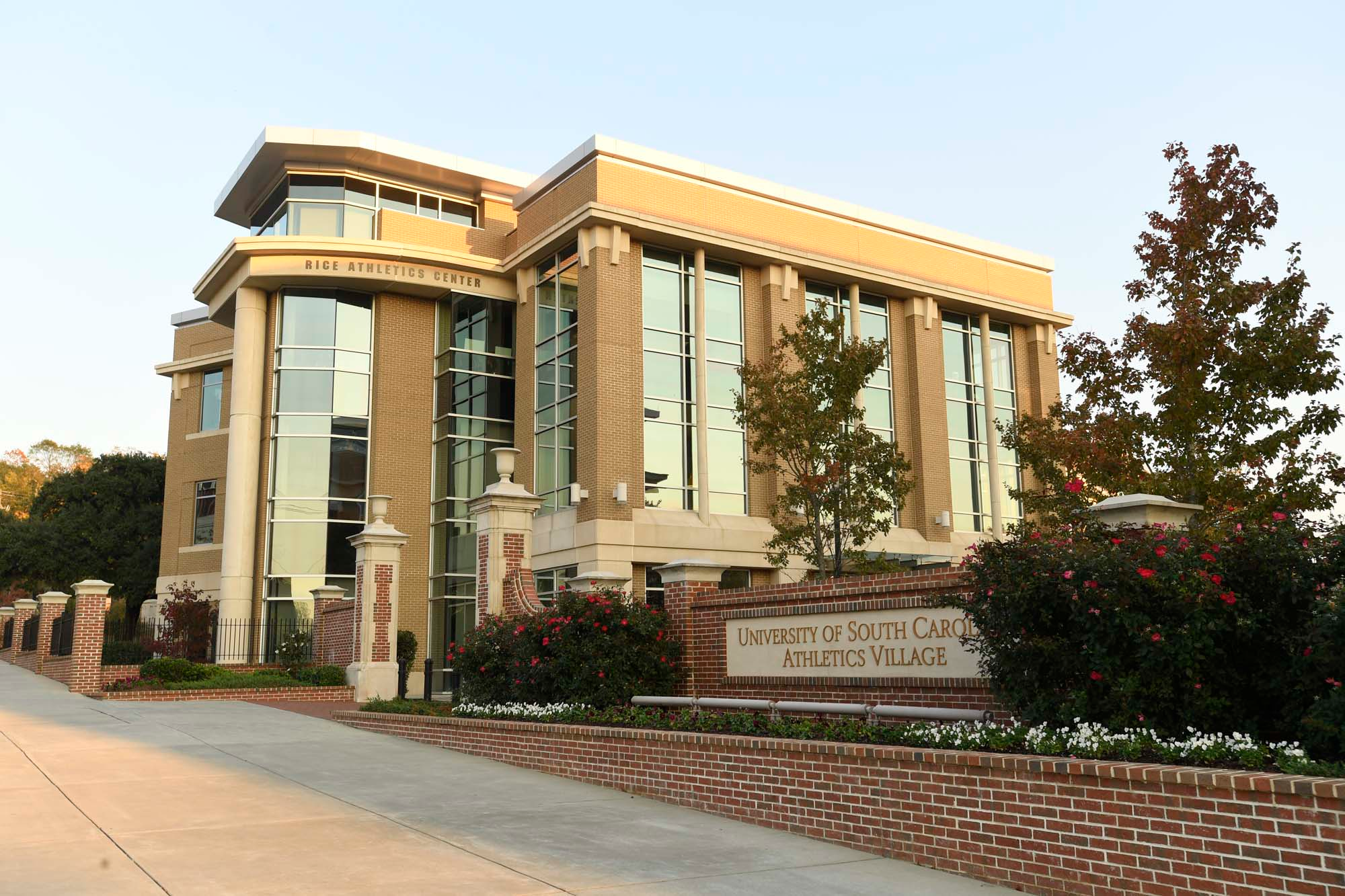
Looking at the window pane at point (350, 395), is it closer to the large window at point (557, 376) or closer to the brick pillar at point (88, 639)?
the large window at point (557, 376)

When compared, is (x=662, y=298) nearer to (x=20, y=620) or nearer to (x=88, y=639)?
(x=88, y=639)

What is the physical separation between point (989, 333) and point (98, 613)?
86.4ft

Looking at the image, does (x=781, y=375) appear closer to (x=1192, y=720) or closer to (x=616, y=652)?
(x=616, y=652)

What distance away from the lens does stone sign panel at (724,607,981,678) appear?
10180mm

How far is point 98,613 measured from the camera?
871 inches

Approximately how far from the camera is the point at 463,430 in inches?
1252

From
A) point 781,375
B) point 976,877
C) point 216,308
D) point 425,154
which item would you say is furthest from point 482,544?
point 216,308

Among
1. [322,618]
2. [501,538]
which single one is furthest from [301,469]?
[501,538]

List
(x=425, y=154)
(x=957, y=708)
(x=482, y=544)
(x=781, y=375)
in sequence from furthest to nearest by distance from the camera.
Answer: (x=425, y=154) < (x=781, y=375) < (x=482, y=544) < (x=957, y=708)

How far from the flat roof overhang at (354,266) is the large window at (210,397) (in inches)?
331

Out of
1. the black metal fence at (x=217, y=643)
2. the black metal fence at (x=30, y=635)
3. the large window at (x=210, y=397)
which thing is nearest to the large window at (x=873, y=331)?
the black metal fence at (x=217, y=643)

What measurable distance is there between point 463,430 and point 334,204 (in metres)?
7.62

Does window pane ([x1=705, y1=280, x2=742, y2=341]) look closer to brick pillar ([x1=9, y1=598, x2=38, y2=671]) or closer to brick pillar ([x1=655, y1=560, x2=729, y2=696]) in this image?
brick pillar ([x1=655, y1=560, x2=729, y2=696])

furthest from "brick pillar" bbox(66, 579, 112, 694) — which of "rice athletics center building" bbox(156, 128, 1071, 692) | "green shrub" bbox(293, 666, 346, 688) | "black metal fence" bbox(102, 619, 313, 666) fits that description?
"rice athletics center building" bbox(156, 128, 1071, 692)
